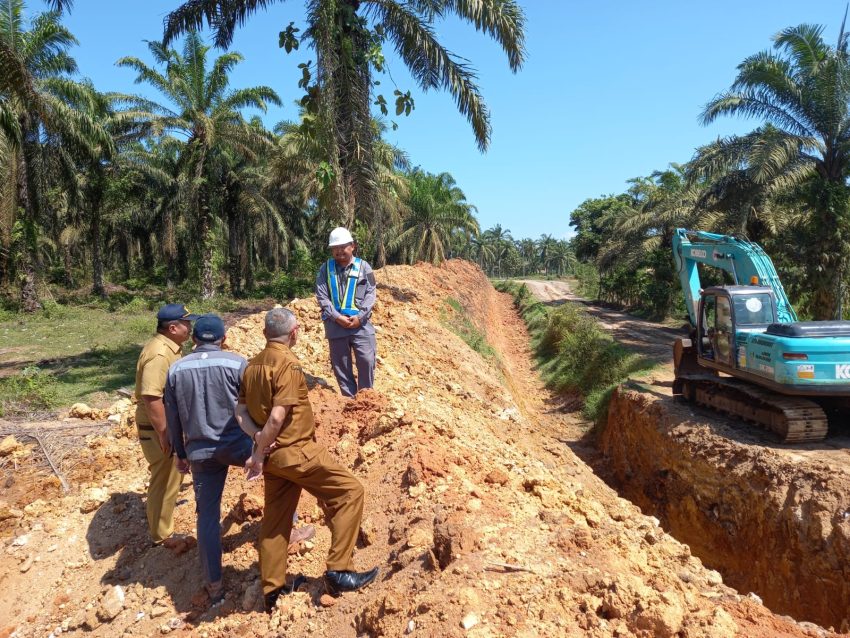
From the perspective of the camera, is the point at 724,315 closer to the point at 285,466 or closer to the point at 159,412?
the point at 285,466

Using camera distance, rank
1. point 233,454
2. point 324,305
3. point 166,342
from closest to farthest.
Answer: point 233,454 → point 166,342 → point 324,305

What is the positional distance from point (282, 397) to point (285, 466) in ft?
1.37

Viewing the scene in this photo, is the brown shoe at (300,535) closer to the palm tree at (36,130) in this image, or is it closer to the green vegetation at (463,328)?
the green vegetation at (463,328)

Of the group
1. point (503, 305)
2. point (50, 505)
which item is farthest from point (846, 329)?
point (503, 305)

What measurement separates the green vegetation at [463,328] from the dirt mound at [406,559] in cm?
824

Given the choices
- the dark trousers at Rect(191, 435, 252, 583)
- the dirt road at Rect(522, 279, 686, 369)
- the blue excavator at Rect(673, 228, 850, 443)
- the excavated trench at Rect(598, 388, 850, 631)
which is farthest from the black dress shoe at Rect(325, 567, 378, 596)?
the dirt road at Rect(522, 279, 686, 369)

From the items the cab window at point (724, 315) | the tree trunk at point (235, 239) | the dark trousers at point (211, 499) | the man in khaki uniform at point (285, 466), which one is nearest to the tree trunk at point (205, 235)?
the tree trunk at point (235, 239)

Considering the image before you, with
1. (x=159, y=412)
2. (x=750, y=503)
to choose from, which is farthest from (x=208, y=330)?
(x=750, y=503)

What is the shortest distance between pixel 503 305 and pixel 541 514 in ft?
110

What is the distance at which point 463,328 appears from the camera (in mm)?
16109

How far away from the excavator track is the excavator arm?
1.18m

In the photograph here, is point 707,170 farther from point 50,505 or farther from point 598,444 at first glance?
point 50,505

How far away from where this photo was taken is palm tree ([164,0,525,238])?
336 inches

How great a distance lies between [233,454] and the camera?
12.1 ft
